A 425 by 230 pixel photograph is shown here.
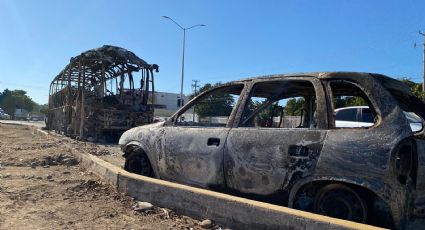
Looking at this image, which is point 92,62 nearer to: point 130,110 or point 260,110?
point 130,110

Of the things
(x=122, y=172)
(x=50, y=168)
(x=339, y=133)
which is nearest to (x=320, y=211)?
(x=339, y=133)

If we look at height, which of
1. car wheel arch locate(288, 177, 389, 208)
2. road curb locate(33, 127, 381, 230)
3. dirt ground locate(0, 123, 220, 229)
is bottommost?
dirt ground locate(0, 123, 220, 229)

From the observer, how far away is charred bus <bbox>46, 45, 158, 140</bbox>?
1605cm

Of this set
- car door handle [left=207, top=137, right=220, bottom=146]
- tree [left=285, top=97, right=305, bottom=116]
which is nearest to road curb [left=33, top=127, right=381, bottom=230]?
car door handle [left=207, top=137, right=220, bottom=146]

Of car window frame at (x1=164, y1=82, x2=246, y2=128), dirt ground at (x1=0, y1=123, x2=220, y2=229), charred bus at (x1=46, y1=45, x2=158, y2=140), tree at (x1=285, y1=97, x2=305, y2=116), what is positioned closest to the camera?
dirt ground at (x1=0, y1=123, x2=220, y2=229)

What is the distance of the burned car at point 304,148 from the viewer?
3.60 meters

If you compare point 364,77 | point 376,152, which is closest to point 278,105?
point 364,77

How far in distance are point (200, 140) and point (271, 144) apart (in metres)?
1.02

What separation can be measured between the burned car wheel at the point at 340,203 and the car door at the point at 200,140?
1.20 m

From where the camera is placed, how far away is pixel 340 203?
12.5 ft

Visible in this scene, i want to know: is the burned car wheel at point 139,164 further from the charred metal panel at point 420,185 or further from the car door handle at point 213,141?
the charred metal panel at point 420,185

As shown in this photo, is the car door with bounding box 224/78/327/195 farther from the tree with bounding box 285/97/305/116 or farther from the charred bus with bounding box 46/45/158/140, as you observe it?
the charred bus with bounding box 46/45/158/140

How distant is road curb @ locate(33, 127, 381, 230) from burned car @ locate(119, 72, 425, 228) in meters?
0.25

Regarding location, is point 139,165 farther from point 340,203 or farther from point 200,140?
point 340,203
